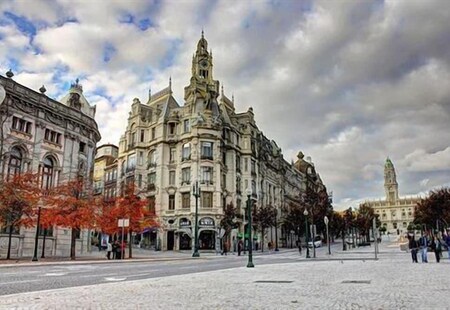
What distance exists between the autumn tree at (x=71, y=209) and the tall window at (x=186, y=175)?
24.2m

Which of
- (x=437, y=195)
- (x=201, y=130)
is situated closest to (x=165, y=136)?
(x=201, y=130)

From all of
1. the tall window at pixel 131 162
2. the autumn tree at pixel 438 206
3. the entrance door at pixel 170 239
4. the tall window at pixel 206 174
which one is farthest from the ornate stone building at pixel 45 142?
the autumn tree at pixel 438 206

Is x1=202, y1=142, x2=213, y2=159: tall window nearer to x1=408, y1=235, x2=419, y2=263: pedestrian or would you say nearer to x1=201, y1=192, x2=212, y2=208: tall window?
x1=201, y1=192, x2=212, y2=208: tall window

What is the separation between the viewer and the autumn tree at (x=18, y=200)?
30266mm

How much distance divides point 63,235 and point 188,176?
70.8 feet

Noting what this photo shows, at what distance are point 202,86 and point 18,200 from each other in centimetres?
4231

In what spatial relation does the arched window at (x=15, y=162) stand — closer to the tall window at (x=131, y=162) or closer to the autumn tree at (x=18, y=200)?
the autumn tree at (x=18, y=200)

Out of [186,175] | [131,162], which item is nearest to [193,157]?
[186,175]

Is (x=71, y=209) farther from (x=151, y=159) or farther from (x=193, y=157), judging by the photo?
(x=151, y=159)

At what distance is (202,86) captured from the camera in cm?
6906

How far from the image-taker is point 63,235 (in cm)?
4181

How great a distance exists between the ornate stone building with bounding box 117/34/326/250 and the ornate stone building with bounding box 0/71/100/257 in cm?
1487

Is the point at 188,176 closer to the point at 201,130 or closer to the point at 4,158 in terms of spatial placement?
the point at 201,130

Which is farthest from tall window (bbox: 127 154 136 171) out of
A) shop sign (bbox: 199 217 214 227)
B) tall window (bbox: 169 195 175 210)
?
shop sign (bbox: 199 217 214 227)
